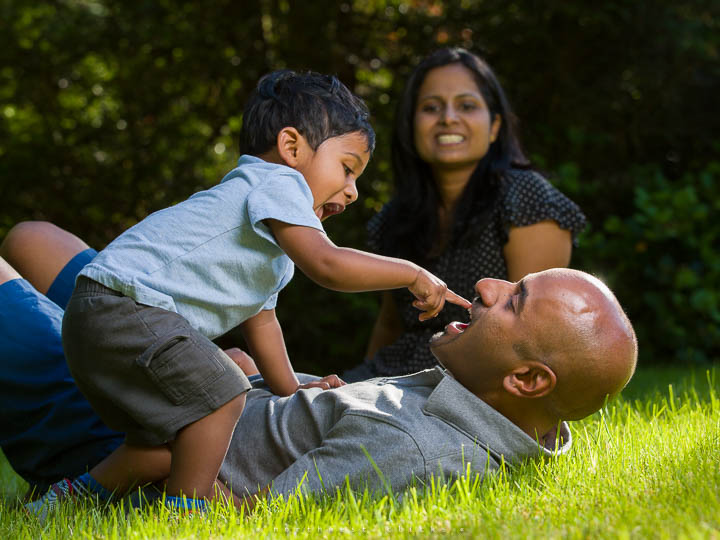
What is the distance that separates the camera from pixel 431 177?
420 centimetres

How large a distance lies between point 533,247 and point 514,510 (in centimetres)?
209

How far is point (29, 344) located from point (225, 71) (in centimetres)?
404

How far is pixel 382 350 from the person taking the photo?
3996 mm

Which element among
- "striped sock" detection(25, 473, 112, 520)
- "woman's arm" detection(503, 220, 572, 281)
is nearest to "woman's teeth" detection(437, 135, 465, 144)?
"woman's arm" detection(503, 220, 572, 281)

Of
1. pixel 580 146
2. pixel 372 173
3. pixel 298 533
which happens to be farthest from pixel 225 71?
pixel 298 533

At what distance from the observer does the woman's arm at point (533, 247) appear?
12.3 feet

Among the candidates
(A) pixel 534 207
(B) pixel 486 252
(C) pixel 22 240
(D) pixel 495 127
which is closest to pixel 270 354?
(C) pixel 22 240

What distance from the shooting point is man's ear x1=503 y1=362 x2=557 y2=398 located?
2109mm

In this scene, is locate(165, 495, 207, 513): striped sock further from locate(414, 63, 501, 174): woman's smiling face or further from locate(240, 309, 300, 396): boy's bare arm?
locate(414, 63, 501, 174): woman's smiling face

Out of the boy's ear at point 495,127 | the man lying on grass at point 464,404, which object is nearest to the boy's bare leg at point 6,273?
the man lying on grass at point 464,404

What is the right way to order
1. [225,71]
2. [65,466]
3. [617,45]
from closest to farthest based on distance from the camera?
[65,466]
[617,45]
[225,71]

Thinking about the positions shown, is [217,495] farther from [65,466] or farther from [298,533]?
[65,466]

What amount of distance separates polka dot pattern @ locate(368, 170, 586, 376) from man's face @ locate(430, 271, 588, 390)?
58.2 inches

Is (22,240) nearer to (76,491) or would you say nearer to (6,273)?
(6,273)
